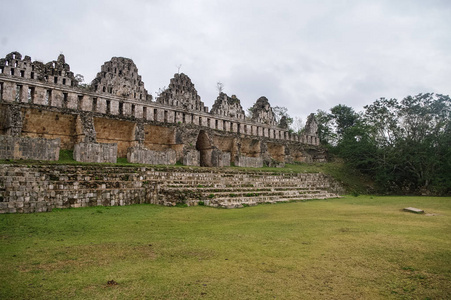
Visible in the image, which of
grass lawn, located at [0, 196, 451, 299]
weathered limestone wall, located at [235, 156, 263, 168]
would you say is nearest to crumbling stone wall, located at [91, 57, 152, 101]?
weathered limestone wall, located at [235, 156, 263, 168]

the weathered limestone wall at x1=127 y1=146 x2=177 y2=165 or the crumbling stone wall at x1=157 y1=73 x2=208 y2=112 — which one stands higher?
the crumbling stone wall at x1=157 y1=73 x2=208 y2=112

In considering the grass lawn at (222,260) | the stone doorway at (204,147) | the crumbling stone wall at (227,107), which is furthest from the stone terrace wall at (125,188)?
the crumbling stone wall at (227,107)

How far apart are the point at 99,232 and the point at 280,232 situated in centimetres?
411

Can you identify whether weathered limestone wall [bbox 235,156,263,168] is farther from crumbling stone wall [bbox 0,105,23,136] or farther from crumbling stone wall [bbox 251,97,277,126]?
crumbling stone wall [bbox 0,105,23,136]

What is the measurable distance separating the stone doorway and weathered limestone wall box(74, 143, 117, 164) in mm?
8584

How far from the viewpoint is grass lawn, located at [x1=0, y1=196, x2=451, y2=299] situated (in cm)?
358

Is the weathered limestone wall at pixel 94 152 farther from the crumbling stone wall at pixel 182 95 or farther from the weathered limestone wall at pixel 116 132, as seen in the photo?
the crumbling stone wall at pixel 182 95

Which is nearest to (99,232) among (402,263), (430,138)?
(402,263)

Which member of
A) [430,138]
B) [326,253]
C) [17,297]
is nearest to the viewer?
[17,297]

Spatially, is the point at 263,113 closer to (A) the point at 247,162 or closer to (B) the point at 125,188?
(A) the point at 247,162

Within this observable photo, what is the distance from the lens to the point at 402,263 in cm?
460

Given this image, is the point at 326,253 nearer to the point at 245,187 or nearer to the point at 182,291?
the point at 182,291

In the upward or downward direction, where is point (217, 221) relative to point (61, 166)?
downward

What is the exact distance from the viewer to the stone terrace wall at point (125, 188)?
960 cm
